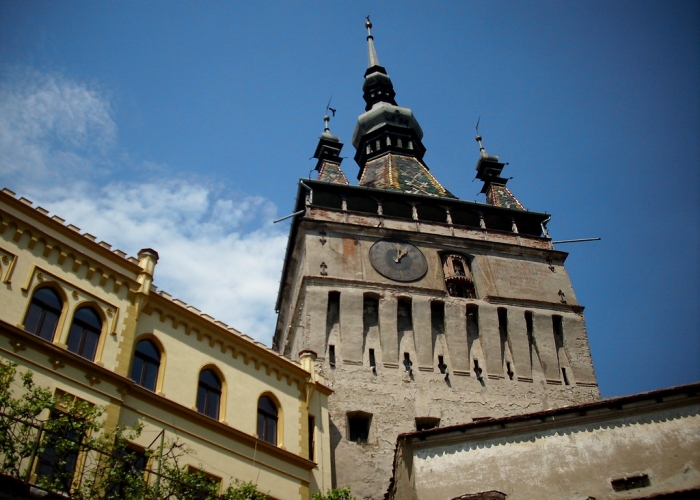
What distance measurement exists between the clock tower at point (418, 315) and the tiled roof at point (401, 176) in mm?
2271

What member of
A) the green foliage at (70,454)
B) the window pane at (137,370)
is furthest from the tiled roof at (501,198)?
the green foliage at (70,454)

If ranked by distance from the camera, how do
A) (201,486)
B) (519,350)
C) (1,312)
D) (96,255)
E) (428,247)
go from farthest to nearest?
(428,247), (519,350), (96,255), (1,312), (201,486)

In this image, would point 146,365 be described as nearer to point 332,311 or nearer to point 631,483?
point 631,483

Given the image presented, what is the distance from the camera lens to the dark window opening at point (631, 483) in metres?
15.7

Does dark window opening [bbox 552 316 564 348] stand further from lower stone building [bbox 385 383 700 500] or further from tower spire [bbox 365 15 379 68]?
tower spire [bbox 365 15 379 68]

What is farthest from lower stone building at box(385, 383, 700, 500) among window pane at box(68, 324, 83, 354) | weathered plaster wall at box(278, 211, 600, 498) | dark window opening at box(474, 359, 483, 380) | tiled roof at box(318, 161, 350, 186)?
tiled roof at box(318, 161, 350, 186)

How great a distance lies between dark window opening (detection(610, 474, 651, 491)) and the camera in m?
15.7

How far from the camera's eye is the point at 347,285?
93.5 ft

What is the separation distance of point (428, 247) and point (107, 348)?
1729 cm

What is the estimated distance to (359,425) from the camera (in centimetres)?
2502

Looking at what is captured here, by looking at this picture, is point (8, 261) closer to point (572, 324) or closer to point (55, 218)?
point (55, 218)

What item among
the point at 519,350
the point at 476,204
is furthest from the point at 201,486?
the point at 476,204

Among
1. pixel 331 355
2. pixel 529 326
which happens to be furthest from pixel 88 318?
pixel 529 326

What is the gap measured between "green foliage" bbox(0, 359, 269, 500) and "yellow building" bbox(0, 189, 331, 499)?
56.9 inches
